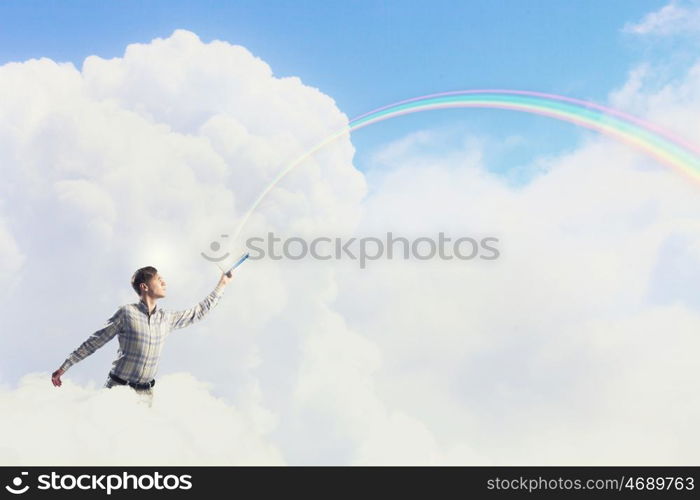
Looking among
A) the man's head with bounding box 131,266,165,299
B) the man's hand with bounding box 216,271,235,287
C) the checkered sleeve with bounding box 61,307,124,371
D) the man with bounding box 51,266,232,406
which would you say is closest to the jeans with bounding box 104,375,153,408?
the man with bounding box 51,266,232,406

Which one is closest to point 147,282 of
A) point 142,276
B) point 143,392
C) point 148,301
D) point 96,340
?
point 142,276

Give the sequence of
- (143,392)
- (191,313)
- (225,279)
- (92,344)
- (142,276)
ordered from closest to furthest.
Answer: (92,344) < (143,392) < (142,276) < (191,313) < (225,279)

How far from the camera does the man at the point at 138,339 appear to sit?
19.9 feet

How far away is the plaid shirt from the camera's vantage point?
607 cm

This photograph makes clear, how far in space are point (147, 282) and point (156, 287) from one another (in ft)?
0.35

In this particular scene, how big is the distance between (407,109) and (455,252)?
9.88 feet

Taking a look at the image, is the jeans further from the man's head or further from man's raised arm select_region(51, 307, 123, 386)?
the man's head

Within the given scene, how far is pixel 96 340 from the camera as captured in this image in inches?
239

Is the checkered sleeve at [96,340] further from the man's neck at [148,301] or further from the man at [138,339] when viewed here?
the man's neck at [148,301]

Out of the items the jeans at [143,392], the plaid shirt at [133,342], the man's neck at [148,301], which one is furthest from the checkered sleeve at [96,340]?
the jeans at [143,392]

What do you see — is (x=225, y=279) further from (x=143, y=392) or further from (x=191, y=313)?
(x=143, y=392)

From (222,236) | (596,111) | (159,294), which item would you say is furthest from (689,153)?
(159,294)

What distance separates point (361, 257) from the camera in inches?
454
